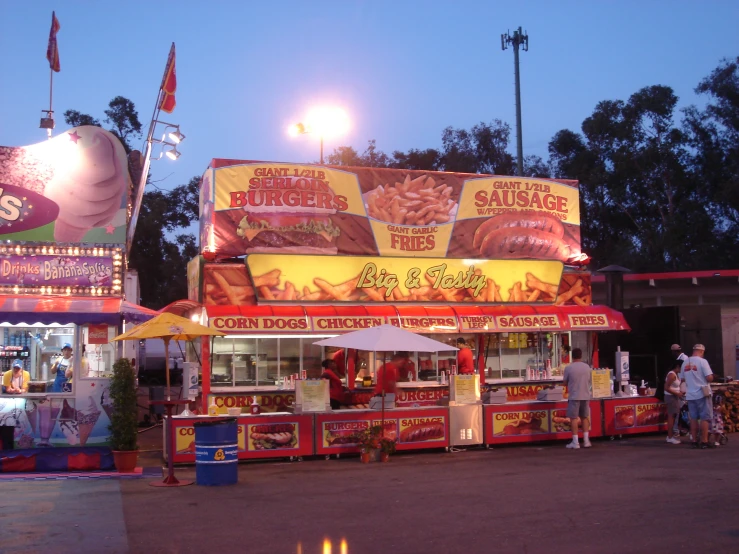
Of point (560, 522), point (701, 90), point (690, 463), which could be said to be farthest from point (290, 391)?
point (701, 90)

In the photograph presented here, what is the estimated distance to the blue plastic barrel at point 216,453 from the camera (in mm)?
11922

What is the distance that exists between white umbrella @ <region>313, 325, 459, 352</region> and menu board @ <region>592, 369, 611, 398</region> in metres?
4.09

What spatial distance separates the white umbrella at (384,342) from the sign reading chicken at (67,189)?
16.4 ft

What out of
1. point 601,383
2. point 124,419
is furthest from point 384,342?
point 601,383

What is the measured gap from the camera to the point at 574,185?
21.7 m

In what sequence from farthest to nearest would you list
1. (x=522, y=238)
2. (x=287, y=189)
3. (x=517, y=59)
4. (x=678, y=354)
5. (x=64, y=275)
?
(x=517, y=59)
(x=522, y=238)
(x=287, y=189)
(x=678, y=354)
(x=64, y=275)

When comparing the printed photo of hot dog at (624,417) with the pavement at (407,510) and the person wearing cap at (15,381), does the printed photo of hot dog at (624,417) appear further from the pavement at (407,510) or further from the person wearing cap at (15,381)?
the person wearing cap at (15,381)

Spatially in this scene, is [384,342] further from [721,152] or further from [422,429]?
[721,152]

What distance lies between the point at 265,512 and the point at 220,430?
231cm

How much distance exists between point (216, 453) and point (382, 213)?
340 inches

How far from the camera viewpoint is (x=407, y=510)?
32.7 feet

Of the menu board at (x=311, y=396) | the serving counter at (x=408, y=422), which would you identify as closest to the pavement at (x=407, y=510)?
the serving counter at (x=408, y=422)

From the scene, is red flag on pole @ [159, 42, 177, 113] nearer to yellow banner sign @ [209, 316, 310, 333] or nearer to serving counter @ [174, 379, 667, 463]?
yellow banner sign @ [209, 316, 310, 333]

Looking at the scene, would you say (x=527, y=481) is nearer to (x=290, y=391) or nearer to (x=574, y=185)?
(x=290, y=391)
